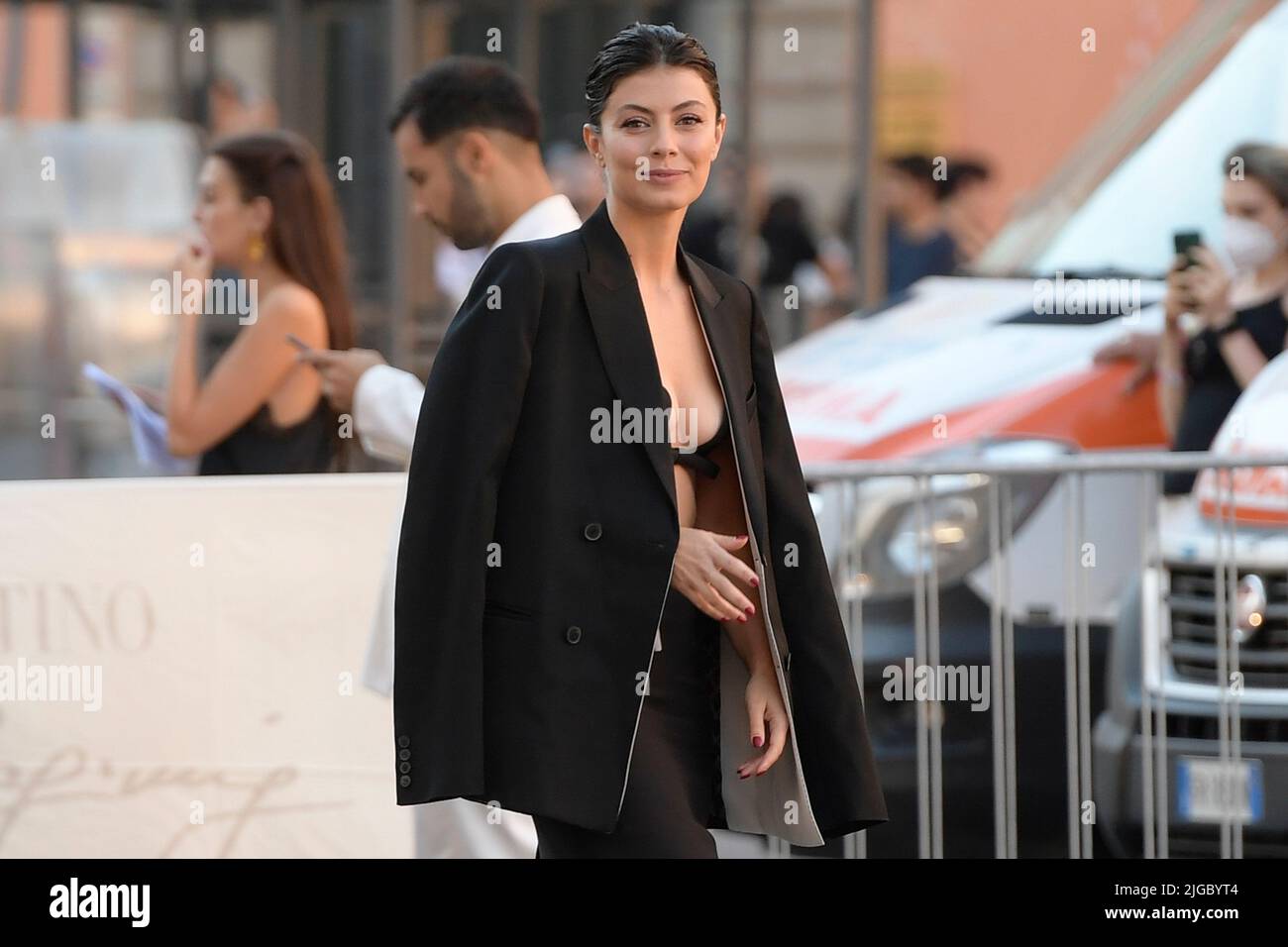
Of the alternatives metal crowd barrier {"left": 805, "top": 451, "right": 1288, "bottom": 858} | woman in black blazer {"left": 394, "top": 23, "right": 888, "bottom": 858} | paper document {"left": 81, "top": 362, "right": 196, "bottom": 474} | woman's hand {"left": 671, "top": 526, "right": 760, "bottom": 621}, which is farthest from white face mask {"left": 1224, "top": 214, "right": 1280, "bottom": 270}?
woman's hand {"left": 671, "top": 526, "right": 760, "bottom": 621}

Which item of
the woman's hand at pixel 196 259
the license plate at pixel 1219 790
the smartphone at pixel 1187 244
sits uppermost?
the smartphone at pixel 1187 244

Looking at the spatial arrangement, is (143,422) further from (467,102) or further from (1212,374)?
(1212,374)

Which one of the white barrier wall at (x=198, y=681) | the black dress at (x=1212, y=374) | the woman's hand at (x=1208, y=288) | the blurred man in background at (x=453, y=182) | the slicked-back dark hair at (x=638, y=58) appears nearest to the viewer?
the slicked-back dark hair at (x=638, y=58)

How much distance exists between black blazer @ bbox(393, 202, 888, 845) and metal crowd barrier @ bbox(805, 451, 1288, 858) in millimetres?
1896


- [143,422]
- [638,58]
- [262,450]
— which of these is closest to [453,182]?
[262,450]

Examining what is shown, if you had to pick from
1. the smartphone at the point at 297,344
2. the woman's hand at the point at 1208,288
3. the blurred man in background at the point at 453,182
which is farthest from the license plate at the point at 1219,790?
the smartphone at the point at 297,344

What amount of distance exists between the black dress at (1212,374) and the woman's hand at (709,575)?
10.4ft

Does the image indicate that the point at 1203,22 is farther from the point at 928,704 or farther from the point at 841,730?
the point at 841,730

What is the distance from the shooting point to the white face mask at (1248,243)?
21.1 feet

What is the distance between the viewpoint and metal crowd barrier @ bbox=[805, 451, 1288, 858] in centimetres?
511

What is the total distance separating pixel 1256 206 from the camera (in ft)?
21.1

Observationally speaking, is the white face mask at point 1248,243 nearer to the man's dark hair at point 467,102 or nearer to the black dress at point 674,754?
the man's dark hair at point 467,102

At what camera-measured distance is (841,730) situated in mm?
3424
